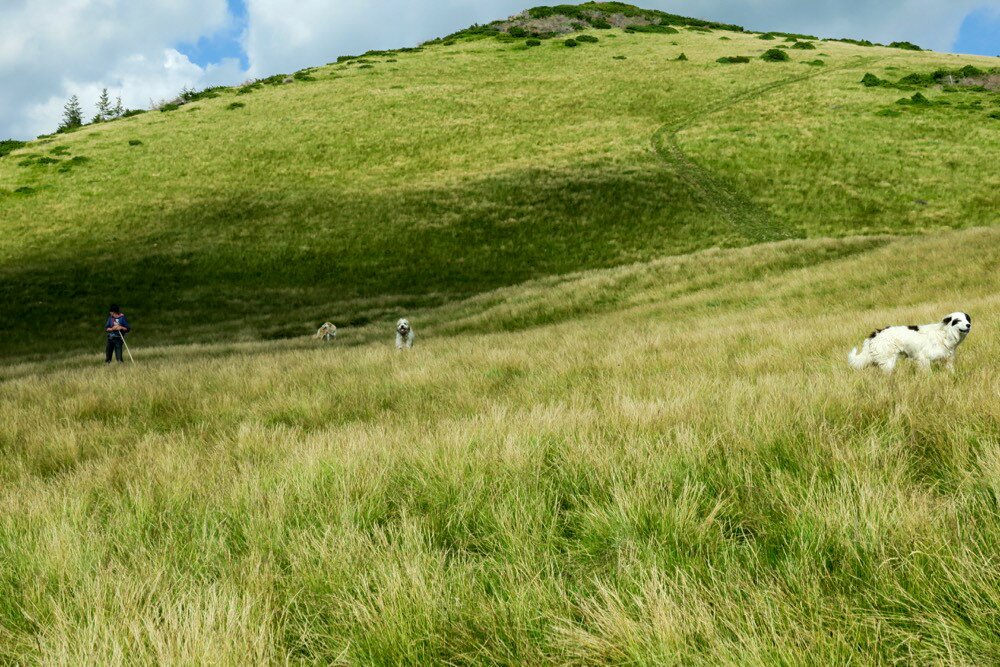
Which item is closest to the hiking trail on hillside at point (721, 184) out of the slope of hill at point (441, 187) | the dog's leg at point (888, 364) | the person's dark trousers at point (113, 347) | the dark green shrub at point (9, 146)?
the slope of hill at point (441, 187)

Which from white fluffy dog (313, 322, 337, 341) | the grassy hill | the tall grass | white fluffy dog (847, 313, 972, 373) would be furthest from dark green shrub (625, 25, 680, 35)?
the tall grass

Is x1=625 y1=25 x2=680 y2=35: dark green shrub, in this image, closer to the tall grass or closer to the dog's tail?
the dog's tail

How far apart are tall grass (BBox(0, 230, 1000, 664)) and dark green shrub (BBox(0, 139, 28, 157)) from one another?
226 ft

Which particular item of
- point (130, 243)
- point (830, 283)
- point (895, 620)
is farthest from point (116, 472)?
point (130, 243)

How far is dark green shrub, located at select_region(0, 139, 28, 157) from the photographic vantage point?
5383cm

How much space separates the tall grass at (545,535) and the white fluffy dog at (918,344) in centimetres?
46

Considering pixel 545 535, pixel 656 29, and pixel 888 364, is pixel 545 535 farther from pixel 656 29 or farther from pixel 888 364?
pixel 656 29

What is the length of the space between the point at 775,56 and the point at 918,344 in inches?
2915

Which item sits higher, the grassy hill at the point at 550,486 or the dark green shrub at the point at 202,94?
the dark green shrub at the point at 202,94

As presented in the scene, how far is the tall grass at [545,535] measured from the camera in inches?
56.9

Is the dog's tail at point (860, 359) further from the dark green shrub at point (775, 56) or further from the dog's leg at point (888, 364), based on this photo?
the dark green shrub at point (775, 56)

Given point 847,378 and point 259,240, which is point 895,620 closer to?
point 847,378

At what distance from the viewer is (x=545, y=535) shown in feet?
6.93

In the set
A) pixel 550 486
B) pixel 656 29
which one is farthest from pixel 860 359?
pixel 656 29
